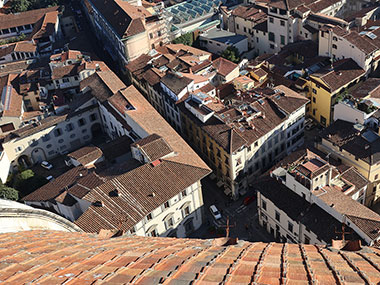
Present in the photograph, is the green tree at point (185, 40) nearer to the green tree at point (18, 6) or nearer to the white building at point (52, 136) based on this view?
the white building at point (52, 136)

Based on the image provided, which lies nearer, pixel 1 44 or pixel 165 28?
pixel 165 28

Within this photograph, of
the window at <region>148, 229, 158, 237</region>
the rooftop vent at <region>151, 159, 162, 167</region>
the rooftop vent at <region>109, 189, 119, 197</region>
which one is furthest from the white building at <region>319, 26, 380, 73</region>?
the rooftop vent at <region>109, 189, 119, 197</region>

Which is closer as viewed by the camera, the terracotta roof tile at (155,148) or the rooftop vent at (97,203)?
the rooftop vent at (97,203)

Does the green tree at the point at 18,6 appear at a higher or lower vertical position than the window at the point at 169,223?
higher

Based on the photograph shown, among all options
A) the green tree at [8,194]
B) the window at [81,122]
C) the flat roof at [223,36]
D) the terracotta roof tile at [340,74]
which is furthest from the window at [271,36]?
the green tree at [8,194]

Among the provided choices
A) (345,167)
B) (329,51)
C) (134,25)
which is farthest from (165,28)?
(345,167)

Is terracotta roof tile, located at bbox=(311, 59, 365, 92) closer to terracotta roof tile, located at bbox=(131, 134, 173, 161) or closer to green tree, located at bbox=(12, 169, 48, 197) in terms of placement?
terracotta roof tile, located at bbox=(131, 134, 173, 161)

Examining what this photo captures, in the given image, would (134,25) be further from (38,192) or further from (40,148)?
(38,192)

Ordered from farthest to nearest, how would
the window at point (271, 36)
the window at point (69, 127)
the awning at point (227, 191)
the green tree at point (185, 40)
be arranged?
the green tree at point (185, 40), the window at point (271, 36), the window at point (69, 127), the awning at point (227, 191)
